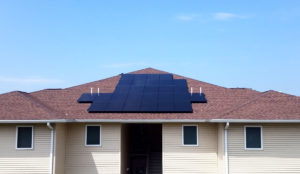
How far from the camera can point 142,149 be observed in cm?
2184

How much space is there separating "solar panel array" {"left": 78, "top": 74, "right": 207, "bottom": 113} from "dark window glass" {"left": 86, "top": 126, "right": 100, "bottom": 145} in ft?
2.70

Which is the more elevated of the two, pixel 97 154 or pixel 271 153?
pixel 271 153

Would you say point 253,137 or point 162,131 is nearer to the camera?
point 253,137

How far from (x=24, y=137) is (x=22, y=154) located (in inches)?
27.3

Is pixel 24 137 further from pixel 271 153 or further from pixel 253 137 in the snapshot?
pixel 271 153

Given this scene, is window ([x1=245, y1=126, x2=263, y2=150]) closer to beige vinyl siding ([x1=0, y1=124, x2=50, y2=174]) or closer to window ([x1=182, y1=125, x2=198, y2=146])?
window ([x1=182, y1=125, x2=198, y2=146])

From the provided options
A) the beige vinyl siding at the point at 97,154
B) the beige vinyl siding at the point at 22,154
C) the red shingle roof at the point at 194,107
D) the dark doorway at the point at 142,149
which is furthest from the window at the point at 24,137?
→ the dark doorway at the point at 142,149

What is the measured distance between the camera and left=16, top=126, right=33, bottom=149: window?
51.6ft

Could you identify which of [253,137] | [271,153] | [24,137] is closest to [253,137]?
[253,137]

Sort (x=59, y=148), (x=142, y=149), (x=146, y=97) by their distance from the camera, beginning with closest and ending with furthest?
(x=59, y=148), (x=146, y=97), (x=142, y=149)

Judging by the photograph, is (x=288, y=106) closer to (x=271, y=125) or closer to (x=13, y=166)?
(x=271, y=125)

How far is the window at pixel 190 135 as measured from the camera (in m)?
17.0

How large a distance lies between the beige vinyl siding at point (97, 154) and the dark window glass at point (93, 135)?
0.63ft

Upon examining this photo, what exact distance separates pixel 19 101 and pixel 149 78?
26.0ft
